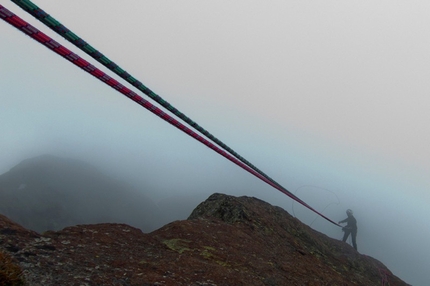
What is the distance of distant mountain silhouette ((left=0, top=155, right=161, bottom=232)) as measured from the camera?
120 meters

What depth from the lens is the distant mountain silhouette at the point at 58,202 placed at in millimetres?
120188

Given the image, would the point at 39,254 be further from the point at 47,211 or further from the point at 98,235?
the point at 47,211

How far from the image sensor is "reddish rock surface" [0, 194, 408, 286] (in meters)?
5.13

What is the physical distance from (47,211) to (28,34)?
15230 centimetres

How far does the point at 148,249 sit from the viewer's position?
7.27 meters

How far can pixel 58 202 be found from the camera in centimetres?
14112

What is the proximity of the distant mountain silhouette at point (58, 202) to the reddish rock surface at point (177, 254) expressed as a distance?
126 m

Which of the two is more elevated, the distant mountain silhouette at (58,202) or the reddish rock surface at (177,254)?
the reddish rock surface at (177,254)

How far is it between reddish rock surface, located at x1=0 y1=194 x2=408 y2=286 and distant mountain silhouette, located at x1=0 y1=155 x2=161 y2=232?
12572cm

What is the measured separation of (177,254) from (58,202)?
161 meters

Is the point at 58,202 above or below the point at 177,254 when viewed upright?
below

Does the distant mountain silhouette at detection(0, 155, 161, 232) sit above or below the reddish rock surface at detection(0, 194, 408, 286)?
below

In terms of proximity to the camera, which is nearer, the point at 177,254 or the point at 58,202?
the point at 177,254

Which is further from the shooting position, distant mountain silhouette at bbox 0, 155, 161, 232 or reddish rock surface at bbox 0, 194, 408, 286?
distant mountain silhouette at bbox 0, 155, 161, 232
